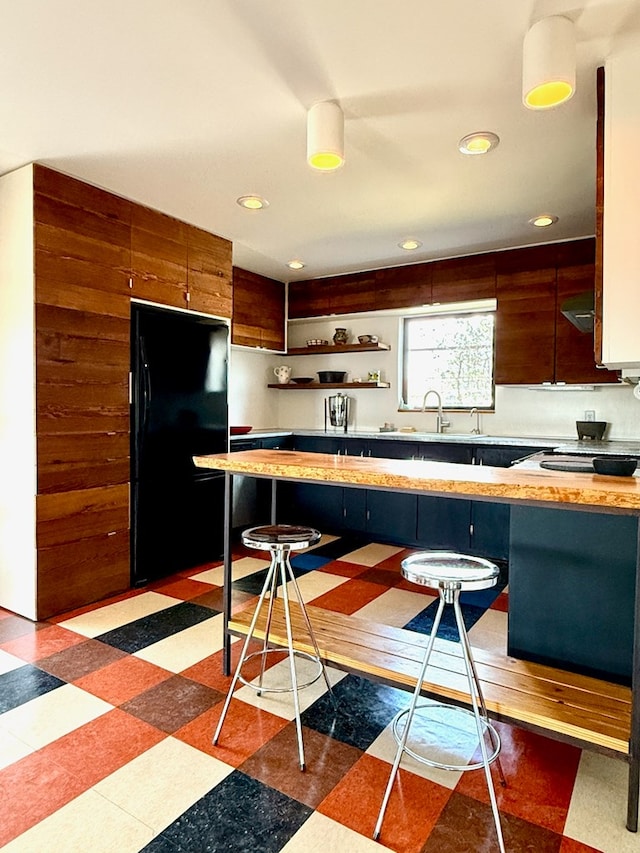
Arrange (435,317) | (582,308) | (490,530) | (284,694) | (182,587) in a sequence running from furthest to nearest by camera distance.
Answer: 1. (435,317)
2. (490,530)
3. (182,587)
4. (582,308)
5. (284,694)

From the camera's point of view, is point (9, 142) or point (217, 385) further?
point (217, 385)

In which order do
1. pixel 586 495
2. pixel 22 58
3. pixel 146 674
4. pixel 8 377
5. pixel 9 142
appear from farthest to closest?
pixel 8 377
pixel 9 142
pixel 146 674
pixel 22 58
pixel 586 495

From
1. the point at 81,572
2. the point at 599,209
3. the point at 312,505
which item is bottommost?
the point at 81,572

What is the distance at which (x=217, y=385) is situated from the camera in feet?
12.7

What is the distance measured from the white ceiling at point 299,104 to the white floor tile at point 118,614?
2.48 m

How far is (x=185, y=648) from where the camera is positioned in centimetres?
255

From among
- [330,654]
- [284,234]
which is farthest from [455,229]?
[330,654]

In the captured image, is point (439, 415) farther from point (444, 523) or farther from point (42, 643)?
point (42, 643)

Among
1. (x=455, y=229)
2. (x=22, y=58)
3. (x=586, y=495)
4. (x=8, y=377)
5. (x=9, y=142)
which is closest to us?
(x=586, y=495)

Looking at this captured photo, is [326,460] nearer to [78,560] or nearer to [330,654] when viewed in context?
[330,654]

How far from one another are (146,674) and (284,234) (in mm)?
3077

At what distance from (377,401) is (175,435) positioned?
2.32 meters

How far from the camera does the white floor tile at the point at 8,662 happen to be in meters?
2.35

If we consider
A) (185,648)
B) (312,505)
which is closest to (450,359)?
(312,505)
